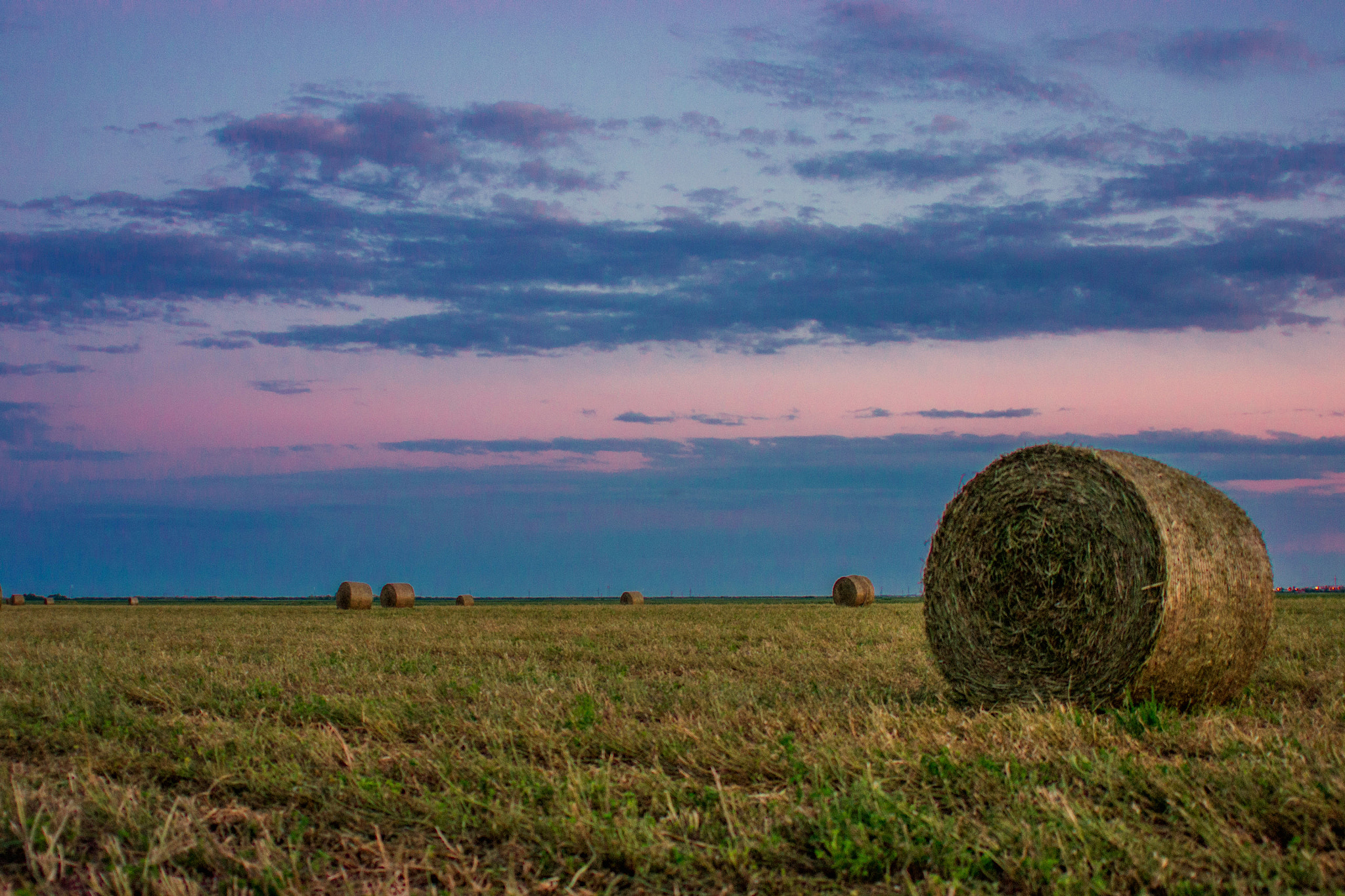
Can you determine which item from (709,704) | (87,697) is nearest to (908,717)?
(709,704)

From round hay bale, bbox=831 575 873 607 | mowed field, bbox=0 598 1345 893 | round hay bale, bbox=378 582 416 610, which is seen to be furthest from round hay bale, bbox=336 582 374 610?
mowed field, bbox=0 598 1345 893

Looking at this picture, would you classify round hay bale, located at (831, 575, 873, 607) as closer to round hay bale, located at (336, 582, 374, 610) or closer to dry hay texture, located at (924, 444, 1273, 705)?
round hay bale, located at (336, 582, 374, 610)

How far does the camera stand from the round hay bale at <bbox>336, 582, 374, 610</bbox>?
3597 cm

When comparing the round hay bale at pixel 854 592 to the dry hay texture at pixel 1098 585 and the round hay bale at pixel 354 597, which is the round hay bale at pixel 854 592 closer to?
the round hay bale at pixel 354 597

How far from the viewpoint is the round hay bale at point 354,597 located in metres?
36.0

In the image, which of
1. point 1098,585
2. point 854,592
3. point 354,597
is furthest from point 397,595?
point 1098,585

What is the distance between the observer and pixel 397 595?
1512 inches

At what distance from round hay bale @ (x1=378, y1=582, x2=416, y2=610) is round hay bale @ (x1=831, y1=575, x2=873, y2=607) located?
16453mm

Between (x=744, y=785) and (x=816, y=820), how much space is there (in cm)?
A: 90

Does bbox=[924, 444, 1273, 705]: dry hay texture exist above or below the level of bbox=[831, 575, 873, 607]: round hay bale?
above

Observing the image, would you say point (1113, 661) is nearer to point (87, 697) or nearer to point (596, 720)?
point (596, 720)

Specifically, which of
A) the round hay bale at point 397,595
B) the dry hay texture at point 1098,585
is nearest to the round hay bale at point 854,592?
the round hay bale at point 397,595

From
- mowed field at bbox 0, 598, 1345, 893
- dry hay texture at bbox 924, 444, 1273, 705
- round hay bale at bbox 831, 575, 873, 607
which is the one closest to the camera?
mowed field at bbox 0, 598, 1345, 893

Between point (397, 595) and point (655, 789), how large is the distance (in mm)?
35255
